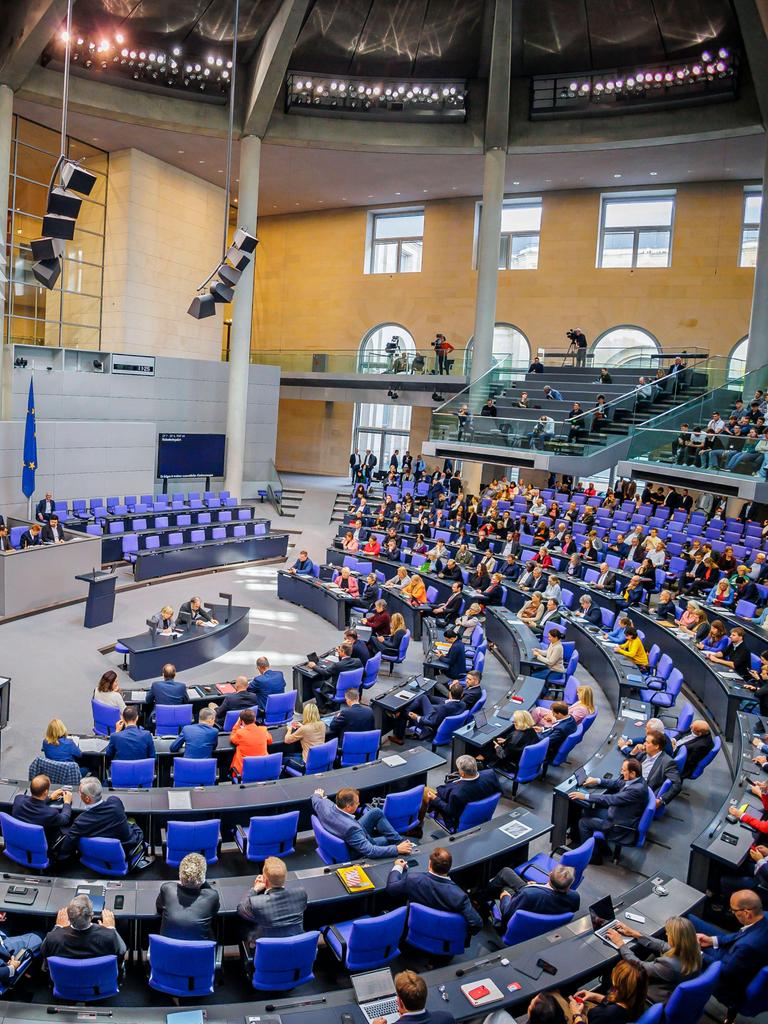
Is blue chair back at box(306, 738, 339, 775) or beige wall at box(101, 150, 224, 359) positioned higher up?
beige wall at box(101, 150, 224, 359)

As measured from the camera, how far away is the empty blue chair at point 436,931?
495 cm

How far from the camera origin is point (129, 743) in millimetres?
7039

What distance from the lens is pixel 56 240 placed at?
47.8ft

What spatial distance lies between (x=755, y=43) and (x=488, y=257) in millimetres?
8898

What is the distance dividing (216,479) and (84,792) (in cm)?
2201

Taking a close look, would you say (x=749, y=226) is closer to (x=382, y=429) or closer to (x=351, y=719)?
(x=382, y=429)

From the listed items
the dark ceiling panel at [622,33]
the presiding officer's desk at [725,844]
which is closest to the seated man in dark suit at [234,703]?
the presiding officer's desk at [725,844]

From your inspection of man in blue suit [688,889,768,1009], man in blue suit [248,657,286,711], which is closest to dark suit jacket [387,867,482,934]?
man in blue suit [688,889,768,1009]

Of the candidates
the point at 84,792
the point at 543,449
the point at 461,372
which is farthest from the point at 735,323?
the point at 84,792

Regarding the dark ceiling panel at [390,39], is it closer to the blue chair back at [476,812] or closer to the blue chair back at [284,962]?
Answer: the blue chair back at [476,812]

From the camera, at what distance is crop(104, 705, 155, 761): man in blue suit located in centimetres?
704

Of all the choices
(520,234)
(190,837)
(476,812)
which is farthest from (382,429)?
(190,837)

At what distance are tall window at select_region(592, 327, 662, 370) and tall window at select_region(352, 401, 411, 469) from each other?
28.0 feet

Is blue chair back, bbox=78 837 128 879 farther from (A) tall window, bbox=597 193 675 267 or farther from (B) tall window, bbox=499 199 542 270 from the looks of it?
(B) tall window, bbox=499 199 542 270
